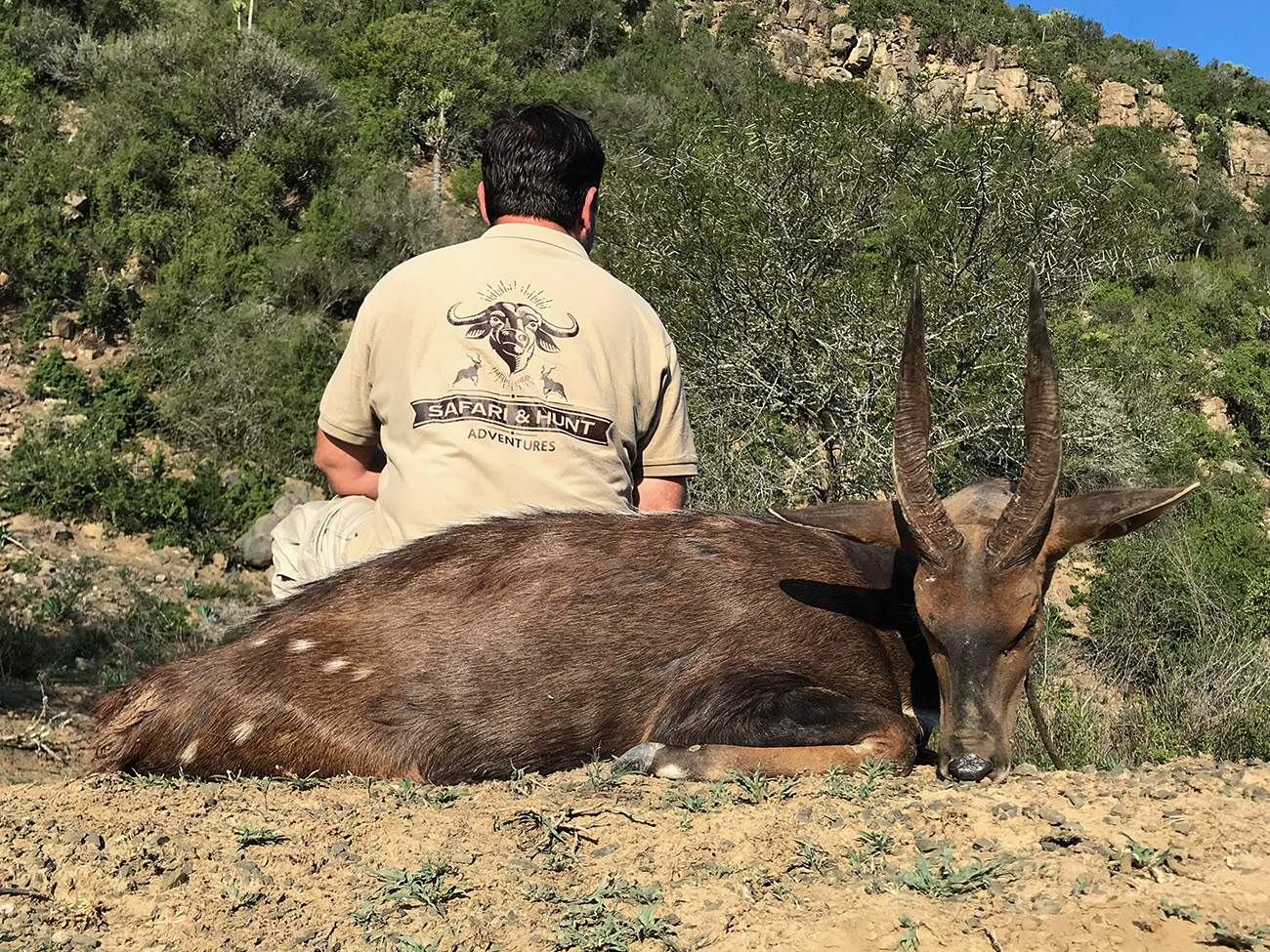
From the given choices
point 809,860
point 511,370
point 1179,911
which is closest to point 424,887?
point 809,860

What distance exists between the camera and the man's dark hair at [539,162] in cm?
447

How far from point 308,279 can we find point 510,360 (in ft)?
43.4

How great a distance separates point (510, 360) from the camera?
416 cm

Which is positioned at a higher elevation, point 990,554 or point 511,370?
point 511,370

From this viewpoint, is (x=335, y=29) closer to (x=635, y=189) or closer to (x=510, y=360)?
(x=635, y=189)

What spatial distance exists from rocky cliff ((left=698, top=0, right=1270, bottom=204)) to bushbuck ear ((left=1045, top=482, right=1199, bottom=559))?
36153 mm

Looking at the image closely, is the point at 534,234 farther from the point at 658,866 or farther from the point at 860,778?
Answer: the point at 658,866

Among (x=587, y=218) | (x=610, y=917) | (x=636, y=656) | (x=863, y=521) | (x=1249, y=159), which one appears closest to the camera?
(x=610, y=917)

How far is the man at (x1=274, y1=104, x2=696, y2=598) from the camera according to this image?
4152 millimetres

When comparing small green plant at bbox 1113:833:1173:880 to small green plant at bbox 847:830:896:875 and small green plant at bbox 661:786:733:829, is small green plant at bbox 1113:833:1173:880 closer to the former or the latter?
small green plant at bbox 847:830:896:875

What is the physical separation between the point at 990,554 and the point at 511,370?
5.91 ft

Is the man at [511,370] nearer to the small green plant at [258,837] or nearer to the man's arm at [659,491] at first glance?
the man's arm at [659,491]

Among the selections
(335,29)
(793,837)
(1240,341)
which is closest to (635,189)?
(793,837)

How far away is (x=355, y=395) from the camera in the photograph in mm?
4527
